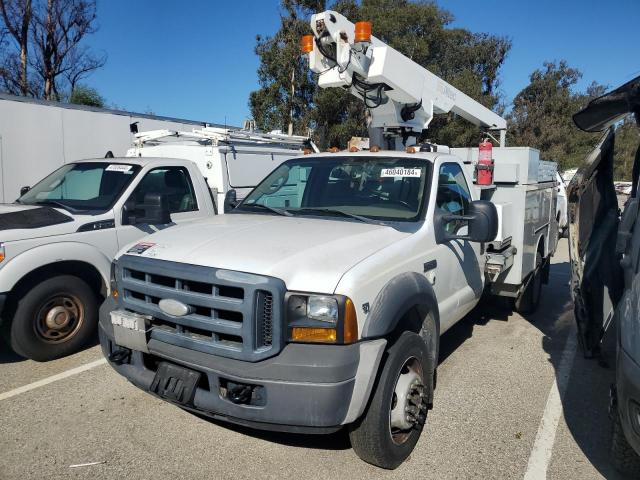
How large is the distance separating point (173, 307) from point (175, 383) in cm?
43

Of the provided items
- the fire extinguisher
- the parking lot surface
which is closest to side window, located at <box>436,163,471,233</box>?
the fire extinguisher

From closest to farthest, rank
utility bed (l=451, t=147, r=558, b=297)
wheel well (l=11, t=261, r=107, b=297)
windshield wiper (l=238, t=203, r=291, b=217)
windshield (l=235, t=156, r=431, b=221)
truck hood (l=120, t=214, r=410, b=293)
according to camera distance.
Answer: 1. truck hood (l=120, t=214, r=410, b=293)
2. windshield (l=235, t=156, r=431, b=221)
3. windshield wiper (l=238, t=203, r=291, b=217)
4. wheel well (l=11, t=261, r=107, b=297)
5. utility bed (l=451, t=147, r=558, b=297)

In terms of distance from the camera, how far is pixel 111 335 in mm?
3191

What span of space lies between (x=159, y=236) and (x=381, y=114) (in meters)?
3.53

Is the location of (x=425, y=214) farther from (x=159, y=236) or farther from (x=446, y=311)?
(x=159, y=236)

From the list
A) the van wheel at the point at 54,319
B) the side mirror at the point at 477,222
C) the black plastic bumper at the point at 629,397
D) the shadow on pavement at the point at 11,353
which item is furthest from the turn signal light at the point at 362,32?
the shadow on pavement at the point at 11,353

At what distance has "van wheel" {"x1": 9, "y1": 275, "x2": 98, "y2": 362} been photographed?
14.6 feet

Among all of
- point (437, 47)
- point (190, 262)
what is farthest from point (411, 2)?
point (190, 262)

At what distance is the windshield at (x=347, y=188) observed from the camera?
12.8ft

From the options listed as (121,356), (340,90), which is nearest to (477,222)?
(121,356)

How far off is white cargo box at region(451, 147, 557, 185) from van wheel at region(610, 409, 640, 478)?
296cm

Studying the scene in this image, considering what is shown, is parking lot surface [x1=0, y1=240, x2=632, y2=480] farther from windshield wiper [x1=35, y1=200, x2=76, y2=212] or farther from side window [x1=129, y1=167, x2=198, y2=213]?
side window [x1=129, y1=167, x2=198, y2=213]

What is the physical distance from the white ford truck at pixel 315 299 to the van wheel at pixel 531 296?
1.94 metres

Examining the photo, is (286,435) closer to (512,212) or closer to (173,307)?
(173,307)
